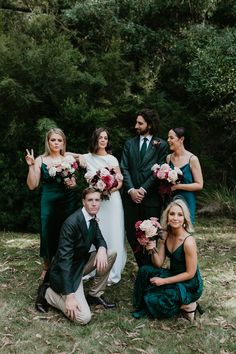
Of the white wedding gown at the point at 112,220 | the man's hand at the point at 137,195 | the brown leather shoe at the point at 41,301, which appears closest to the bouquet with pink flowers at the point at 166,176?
the man's hand at the point at 137,195

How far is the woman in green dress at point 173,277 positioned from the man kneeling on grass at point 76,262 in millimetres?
497

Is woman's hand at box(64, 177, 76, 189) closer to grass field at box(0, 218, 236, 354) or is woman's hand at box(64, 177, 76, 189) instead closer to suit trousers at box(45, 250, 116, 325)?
suit trousers at box(45, 250, 116, 325)

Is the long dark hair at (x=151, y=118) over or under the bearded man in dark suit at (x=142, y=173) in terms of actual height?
over

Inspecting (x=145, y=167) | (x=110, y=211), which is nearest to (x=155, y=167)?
(x=145, y=167)

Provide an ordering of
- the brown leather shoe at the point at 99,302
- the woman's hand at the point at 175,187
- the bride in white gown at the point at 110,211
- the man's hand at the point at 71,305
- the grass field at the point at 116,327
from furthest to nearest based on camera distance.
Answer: the bride in white gown at the point at 110,211
the woman's hand at the point at 175,187
the brown leather shoe at the point at 99,302
the man's hand at the point at 71,305
the grass field at the point at 116,327

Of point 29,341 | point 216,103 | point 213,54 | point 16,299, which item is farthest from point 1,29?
point 29,341

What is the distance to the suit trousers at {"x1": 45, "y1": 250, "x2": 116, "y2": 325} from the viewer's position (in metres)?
4.65

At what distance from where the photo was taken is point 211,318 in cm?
490

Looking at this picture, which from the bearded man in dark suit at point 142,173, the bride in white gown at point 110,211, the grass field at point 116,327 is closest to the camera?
the grass field at point 116,327

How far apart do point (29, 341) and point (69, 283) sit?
679 millimetres

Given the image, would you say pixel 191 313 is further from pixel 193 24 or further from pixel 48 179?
pixel 193 24

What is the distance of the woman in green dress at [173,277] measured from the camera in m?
4.69

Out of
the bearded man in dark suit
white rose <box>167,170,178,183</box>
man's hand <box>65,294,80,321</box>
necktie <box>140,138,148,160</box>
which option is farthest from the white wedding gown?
man's hand <box>65,294,80,321</box>

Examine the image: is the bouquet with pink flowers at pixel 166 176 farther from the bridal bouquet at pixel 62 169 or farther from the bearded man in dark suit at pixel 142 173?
the bridal bouquet at pixel 62 169
